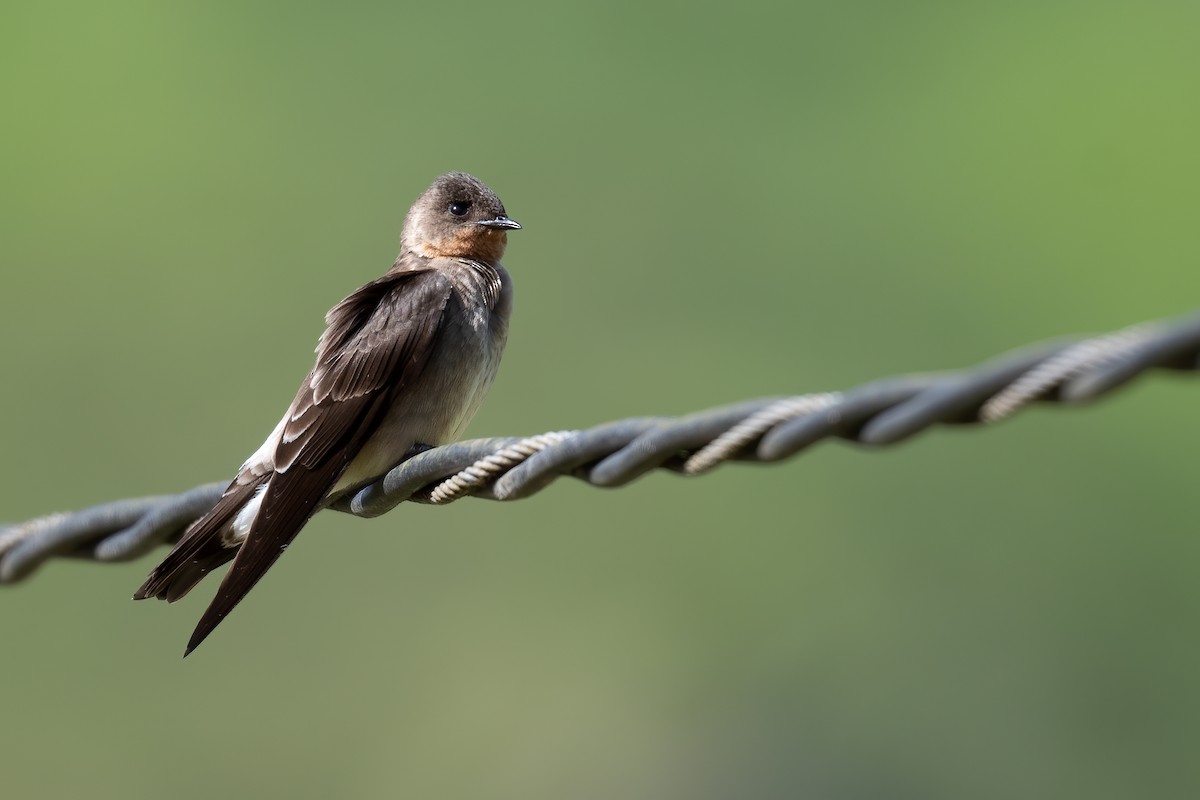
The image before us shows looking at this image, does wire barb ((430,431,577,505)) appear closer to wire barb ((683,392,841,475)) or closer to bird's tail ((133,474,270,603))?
wire barb ((683,392,841,475))

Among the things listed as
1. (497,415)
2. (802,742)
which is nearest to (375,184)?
(497,415)

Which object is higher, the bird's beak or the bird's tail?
the bird's beak

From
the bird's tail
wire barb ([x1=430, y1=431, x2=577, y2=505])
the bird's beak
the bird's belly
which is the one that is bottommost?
the bird's tail

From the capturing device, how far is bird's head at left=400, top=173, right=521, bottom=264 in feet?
20.0

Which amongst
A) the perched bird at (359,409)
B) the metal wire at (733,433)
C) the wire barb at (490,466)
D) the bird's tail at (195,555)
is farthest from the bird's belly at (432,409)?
the wire barb at (490,466)

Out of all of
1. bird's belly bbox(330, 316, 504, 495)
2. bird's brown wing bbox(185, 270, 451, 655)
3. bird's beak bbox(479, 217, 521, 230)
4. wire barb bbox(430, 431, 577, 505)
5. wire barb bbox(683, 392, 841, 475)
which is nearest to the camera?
wire barb bbox(683, 392, 841, 475)

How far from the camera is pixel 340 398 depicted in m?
4.91

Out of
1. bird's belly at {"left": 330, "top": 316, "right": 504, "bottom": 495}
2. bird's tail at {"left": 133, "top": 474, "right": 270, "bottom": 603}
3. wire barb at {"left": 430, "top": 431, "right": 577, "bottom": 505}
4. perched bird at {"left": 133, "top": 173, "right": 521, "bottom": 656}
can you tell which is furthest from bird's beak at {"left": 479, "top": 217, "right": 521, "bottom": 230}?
wire barb at {"left": 430, "top": 431, "right": 577, "bottom": 505}

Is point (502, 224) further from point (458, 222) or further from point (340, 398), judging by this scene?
point (340, 398)

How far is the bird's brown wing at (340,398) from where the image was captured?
445 cm

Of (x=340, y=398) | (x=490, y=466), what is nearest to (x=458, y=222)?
(x=340, y=398)

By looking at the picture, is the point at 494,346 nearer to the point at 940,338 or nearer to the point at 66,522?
the point at 66,522

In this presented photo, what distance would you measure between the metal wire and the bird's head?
1.95 meters

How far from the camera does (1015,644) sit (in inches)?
412
